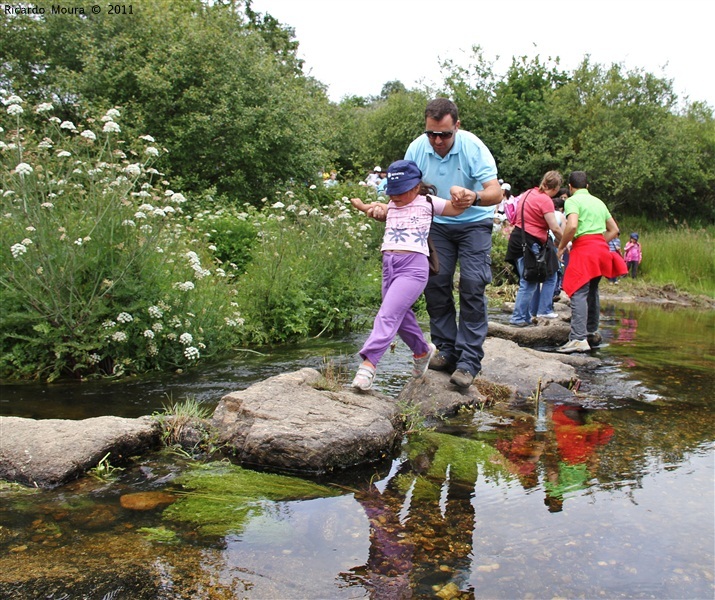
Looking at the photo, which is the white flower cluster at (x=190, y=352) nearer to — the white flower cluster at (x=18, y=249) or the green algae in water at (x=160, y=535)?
the white flower cluster at (x=18, y=249)

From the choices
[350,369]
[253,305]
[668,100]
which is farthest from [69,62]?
[668,100]

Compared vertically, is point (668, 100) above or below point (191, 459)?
above

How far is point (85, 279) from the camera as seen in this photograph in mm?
6148

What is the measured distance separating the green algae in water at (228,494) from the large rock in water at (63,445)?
18.5 inches

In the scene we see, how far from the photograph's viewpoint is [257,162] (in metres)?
16.0

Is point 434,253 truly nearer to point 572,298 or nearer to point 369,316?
point 572,298

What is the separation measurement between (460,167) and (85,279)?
3.45 meters

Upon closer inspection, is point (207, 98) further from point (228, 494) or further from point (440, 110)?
point (228, 494)

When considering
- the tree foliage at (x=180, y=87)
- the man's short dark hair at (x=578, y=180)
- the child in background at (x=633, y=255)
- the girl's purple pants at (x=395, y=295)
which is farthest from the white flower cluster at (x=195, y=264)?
the child in background at (x=633, y=255)

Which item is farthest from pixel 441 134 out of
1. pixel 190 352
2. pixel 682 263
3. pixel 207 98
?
pixel 682 263

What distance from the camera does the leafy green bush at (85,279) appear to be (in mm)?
5793

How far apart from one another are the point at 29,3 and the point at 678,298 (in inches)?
692

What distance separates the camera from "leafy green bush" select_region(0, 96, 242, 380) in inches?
228

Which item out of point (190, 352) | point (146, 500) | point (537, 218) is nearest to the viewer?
point (146, 500)
